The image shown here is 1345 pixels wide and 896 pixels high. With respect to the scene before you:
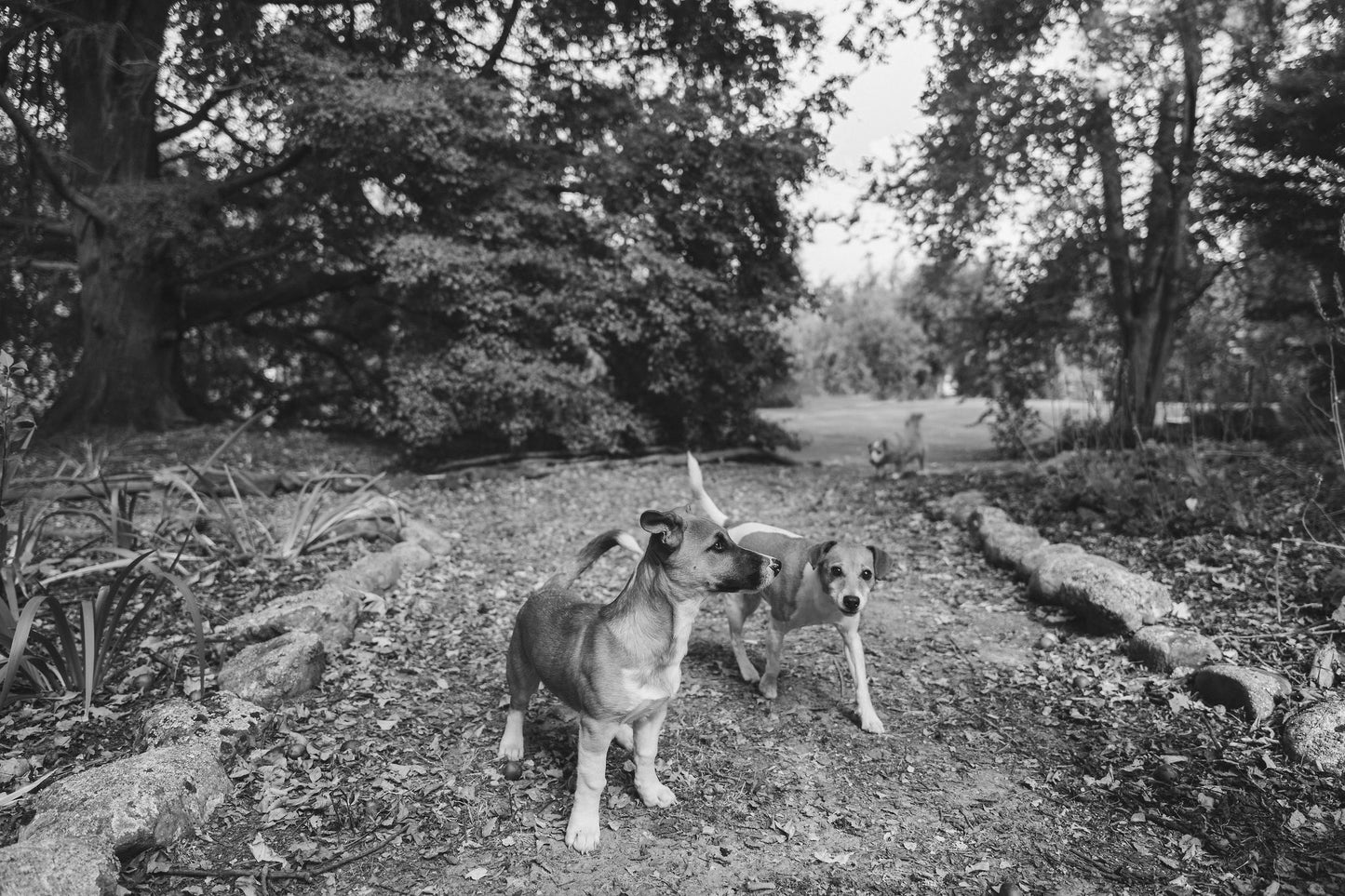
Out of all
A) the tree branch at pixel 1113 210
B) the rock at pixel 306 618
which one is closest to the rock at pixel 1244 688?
the rock at pixel 306 618

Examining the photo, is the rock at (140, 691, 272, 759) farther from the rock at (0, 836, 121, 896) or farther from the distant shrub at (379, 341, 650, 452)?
the distant shrub at (379, 341, 650, 452)

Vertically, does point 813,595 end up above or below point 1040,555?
above

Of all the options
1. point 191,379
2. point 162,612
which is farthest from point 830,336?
point 162,612

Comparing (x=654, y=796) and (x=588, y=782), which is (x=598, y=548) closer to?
(x=588, y=782)

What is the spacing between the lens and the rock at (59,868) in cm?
217

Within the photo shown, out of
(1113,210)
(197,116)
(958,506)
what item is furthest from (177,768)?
(1113,210)

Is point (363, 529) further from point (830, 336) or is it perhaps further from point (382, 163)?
point (830, 336)

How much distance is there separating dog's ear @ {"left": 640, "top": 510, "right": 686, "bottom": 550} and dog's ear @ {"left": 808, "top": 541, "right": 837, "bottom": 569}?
126 cm

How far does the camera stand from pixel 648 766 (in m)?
3.11

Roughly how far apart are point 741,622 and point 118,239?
1135cm

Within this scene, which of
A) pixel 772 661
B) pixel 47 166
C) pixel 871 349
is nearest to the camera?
pixel 772 661

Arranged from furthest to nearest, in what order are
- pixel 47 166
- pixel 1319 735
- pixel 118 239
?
pixel 118 239 < pixel 47 166 < pixel 1319 735

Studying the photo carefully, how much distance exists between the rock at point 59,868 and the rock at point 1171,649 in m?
4.70

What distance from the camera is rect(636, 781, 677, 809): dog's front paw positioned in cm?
313
